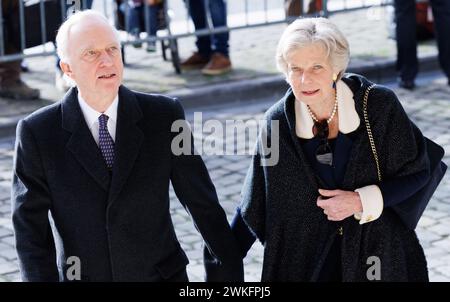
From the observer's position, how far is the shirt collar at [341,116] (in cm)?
448

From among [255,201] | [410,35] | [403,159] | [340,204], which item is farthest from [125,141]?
[410,35]

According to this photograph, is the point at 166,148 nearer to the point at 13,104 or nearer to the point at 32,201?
the point at 32,201

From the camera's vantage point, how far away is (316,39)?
4336 mm

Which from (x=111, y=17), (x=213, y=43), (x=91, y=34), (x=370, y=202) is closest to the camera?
(x=91, y=34)

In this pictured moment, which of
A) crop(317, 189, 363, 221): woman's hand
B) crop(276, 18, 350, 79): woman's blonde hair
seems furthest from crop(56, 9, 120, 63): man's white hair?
crop(317, 189, 363, 221): woman's hand

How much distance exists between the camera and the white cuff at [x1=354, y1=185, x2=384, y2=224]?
438 cm

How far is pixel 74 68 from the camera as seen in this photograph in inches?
171

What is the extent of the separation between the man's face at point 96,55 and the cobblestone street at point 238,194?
2.18m

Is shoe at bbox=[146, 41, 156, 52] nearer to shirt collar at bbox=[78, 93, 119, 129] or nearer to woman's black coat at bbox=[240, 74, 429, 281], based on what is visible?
woman's black coat at bbox=[240, 74, 429, 281]

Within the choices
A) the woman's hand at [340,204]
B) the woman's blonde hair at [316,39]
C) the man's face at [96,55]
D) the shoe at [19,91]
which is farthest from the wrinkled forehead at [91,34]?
the shoe at [19,91]

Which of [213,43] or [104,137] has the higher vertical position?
[104,137]

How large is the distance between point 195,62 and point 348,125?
628 cm

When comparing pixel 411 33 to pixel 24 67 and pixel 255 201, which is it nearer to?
pixel 24 67

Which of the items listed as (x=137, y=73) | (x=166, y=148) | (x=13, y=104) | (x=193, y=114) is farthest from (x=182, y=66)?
(x=166, y=148)
